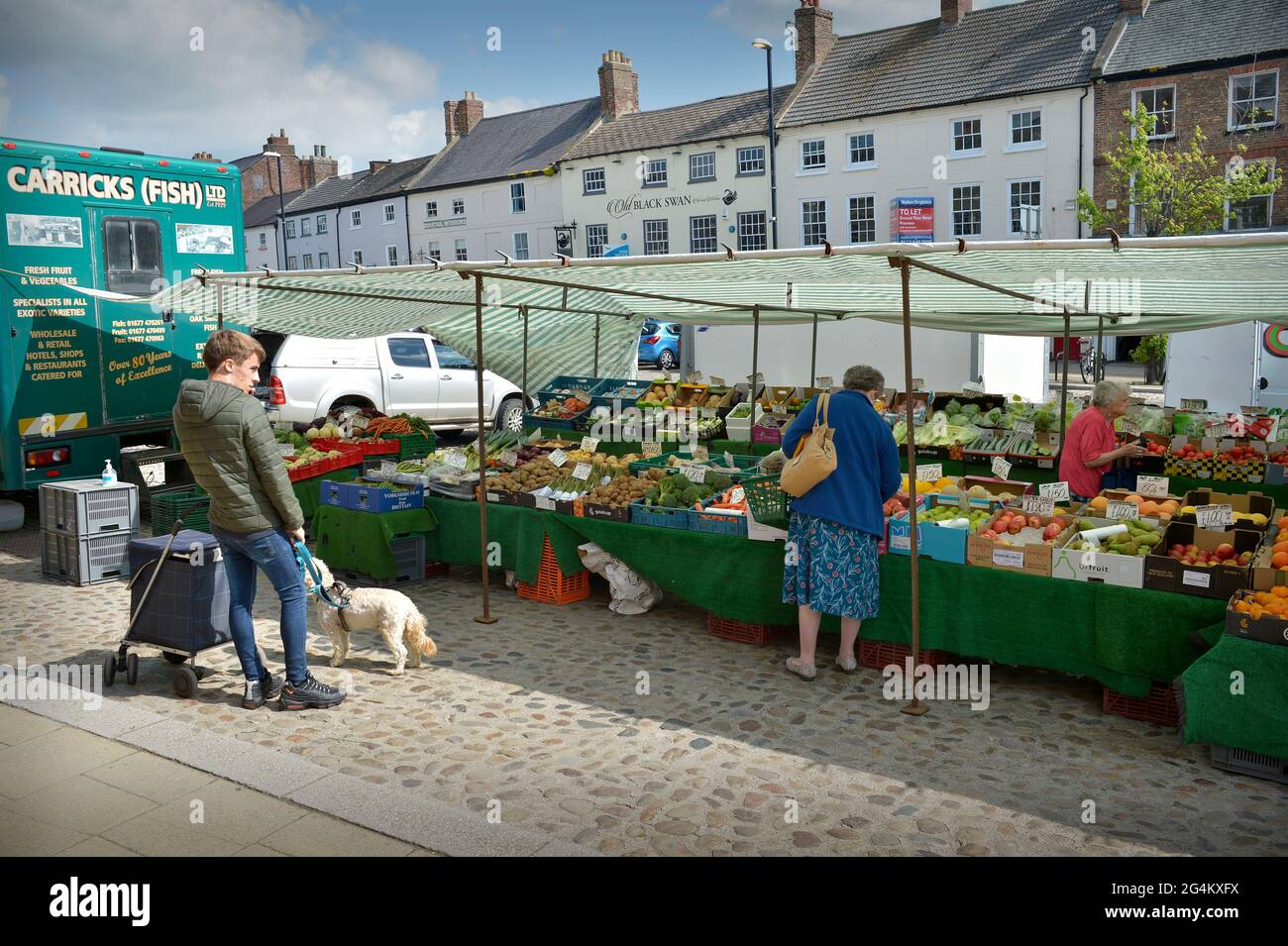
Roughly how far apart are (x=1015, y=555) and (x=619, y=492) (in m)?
3.09

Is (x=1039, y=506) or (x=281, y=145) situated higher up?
(x=281, y=145)

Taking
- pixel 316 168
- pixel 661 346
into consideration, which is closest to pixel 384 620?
pixel 661 346

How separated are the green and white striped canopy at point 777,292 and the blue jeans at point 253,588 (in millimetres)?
2445

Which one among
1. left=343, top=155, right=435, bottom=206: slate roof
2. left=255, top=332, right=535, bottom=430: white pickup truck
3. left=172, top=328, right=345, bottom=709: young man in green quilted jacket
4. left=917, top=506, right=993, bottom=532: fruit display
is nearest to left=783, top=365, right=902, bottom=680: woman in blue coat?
left=917, top=506, right=993, bottom=532: fruit display

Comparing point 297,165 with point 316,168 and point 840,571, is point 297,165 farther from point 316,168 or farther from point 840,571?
point 840,571

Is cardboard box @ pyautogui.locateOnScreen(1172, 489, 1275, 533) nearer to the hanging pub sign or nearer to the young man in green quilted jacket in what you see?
the young man in green quilted jacket

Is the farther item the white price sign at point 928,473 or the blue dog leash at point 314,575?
the white price sign at point 928,473

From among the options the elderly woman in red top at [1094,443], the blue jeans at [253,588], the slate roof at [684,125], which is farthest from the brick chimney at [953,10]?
the blue jeans at [253,588]

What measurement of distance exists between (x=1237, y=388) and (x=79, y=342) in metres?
15.0

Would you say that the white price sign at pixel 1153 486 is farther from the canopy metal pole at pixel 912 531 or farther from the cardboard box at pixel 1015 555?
the canopy metal pole at pixel 912 531

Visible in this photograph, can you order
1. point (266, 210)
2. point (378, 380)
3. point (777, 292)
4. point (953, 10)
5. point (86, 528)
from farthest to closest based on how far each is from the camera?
point (266, 210) < point (953, 10) < point (378, 380) < point (777, 292) < point (86, 528)

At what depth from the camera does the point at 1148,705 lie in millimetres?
5746

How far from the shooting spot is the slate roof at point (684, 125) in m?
37.6
